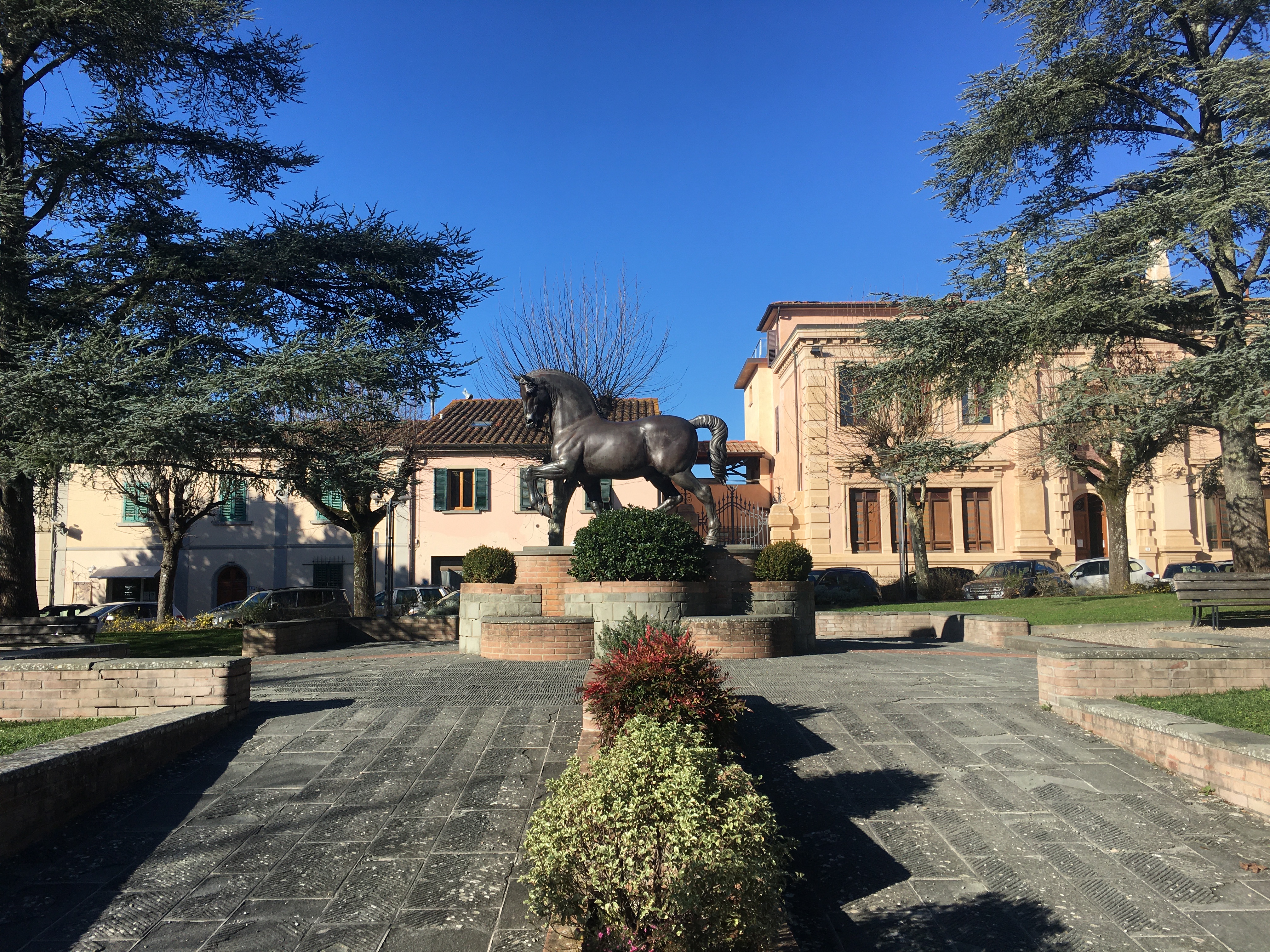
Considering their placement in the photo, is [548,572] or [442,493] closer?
[548,572]

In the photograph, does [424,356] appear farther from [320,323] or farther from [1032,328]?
[1032,328]

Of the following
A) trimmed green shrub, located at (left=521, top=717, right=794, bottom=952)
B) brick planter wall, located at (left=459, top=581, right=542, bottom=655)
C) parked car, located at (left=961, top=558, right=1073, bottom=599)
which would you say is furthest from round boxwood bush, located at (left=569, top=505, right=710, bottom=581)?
parked car, located at (left=961, top=558, right=1073, bottom=599)

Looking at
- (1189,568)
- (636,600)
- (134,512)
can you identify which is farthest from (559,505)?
(134,512)

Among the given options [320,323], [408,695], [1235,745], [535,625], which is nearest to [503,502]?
[320,323]

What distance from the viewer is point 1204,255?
14133 mm

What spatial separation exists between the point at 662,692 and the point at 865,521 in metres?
27.3

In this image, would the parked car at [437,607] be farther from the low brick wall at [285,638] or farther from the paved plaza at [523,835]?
the paved plaza at [523,835]

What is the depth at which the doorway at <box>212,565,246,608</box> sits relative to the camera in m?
32.4

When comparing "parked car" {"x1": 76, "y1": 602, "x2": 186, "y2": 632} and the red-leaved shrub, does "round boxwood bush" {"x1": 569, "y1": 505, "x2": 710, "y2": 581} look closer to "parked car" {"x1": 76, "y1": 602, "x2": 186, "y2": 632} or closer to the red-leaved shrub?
the red-leaved shrub

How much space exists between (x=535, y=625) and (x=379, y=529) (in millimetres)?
23140

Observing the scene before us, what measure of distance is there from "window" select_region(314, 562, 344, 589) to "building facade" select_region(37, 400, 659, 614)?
0.04m

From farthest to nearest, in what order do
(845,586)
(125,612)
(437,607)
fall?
(125,612)
(845,586)
(437,607)

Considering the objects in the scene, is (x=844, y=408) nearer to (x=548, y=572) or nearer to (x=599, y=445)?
(x=599, y=445)

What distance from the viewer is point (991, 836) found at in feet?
16.1
